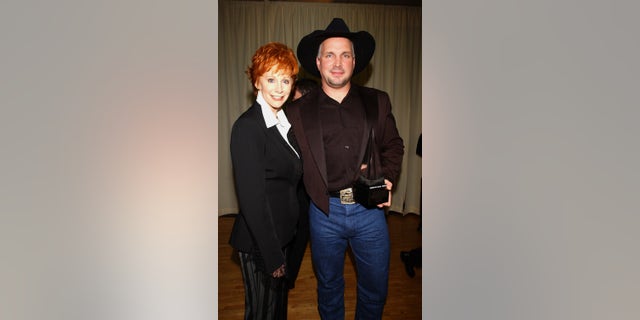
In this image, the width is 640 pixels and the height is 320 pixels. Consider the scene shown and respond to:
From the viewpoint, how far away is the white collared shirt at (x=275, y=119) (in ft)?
4.17

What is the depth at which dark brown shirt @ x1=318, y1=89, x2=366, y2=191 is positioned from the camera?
4.42ft

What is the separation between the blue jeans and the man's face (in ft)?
1.33

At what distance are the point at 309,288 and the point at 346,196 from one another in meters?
0.59

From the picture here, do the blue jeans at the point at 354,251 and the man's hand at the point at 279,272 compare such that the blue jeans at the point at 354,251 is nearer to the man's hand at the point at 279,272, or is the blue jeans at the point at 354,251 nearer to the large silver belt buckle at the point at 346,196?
the large silver belt buckle at the point at 346,196

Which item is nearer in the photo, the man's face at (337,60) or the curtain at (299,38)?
the man's face at (337,60)

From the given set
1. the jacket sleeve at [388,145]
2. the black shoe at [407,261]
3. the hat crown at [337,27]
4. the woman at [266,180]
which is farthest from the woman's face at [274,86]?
the black shoe at [407,261]

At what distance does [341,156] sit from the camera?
4.43ft

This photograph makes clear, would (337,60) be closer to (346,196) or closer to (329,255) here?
(346,196)

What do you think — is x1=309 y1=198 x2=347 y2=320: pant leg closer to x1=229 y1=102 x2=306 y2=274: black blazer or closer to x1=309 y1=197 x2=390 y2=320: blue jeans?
x1=309 y1=197 x2=390 y2=320: blue jeans

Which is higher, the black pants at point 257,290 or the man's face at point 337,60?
the man's face at point 337,60

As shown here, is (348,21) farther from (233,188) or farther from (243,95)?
(233,188)
